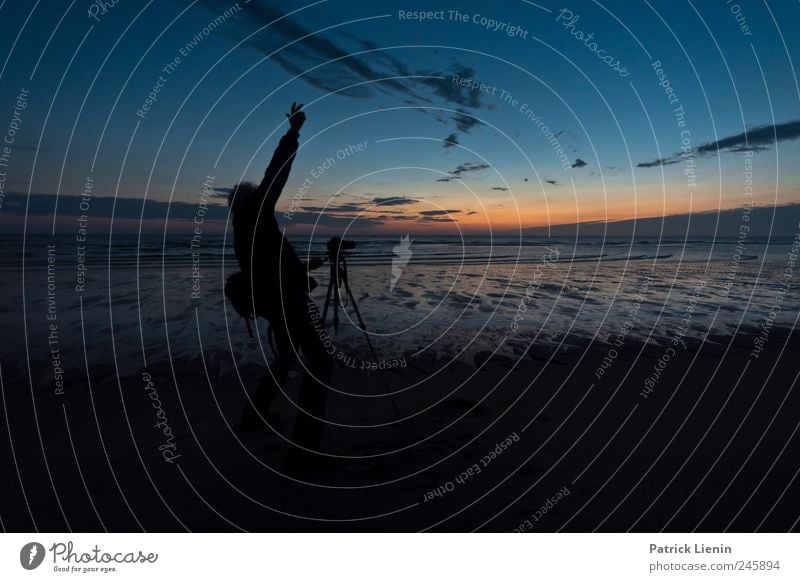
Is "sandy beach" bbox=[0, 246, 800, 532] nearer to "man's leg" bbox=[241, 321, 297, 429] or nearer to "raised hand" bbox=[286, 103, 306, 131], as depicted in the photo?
"man's leg" bbox=[241, 321, 297, 429]

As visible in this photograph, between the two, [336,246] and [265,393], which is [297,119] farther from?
[265,393]

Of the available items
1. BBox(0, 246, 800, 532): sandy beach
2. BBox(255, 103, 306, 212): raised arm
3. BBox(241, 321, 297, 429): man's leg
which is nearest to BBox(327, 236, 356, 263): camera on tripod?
BBox(255, 103, 306, 212): raised arm

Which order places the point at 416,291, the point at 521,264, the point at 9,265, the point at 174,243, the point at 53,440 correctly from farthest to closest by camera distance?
the point at 174,243 → the point at 521,264 → the point at 9,265 → the point at 416,291 → the point at 53,440

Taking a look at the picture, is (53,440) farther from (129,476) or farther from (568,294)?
(568,294)

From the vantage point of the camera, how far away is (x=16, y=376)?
8.71 m

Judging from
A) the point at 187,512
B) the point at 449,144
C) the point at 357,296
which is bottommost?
the point at 187,512

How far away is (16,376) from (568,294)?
1562cm

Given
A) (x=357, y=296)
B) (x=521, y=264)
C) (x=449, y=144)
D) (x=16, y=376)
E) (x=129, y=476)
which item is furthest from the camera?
(x=521, y=264)

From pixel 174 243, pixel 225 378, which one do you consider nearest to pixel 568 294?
pixel 225 378

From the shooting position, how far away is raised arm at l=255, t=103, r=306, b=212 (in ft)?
16.2

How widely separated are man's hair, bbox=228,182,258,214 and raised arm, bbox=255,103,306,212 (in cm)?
34

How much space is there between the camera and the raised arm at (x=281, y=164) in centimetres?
495

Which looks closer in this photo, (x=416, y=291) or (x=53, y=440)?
(x=53, y=440)

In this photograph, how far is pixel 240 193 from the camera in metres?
5.51
